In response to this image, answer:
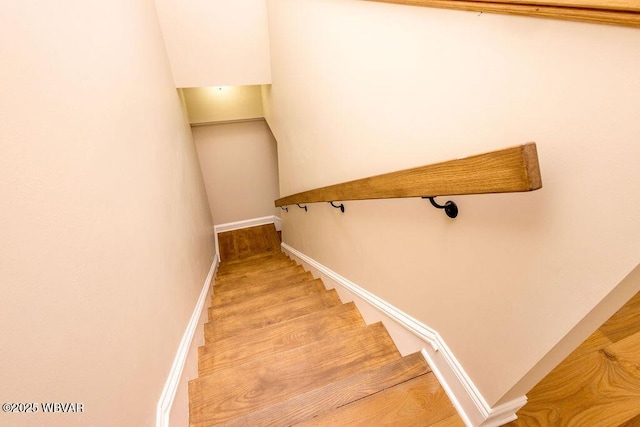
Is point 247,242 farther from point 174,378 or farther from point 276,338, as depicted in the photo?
point 174,378

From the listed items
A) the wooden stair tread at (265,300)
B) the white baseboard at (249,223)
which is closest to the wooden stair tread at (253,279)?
the wooden stair tread at (265,300)

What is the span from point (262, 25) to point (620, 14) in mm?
3081

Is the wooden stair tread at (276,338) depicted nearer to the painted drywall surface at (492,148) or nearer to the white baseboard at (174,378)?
the white baseboard at (174,378)

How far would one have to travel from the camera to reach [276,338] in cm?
154

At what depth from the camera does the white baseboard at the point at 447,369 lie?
873 millimetres

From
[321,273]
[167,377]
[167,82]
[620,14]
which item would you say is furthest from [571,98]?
[167,82]

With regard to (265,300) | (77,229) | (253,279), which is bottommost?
(253,279)

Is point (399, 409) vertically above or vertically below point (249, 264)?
above

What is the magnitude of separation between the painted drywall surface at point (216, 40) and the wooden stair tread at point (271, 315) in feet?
7.84

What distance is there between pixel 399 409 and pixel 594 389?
670mm

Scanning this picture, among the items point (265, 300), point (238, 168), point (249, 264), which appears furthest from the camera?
point (238, 168)

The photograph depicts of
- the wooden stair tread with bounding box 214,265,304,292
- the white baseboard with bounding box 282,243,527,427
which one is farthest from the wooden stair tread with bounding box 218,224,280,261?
the white baseboard with bounding box 282,243,527,427

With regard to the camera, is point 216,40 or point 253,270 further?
point 253,270

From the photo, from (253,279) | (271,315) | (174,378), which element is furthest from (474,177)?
(253,279)
